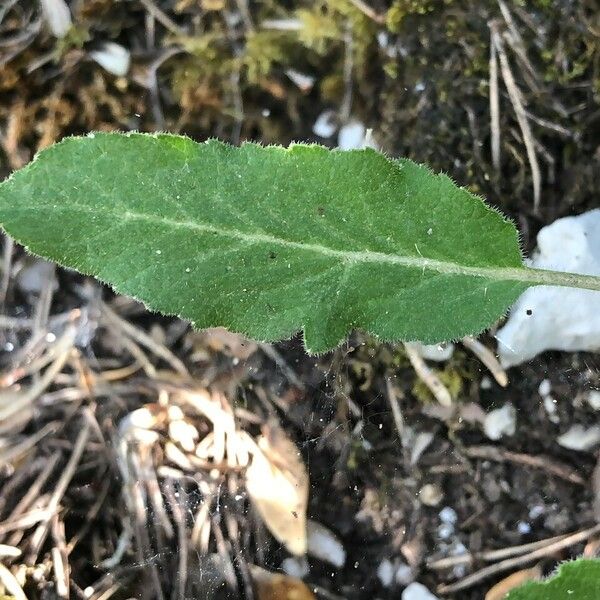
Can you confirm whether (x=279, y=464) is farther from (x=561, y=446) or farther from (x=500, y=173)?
(x=500, y=173)

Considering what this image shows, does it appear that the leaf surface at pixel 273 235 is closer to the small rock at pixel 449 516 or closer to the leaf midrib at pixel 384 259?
the leaf midrib at pixel 384 259

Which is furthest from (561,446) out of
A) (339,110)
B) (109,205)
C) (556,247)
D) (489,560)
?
(109,205)

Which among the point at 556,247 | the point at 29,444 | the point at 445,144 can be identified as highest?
the point at 445,144

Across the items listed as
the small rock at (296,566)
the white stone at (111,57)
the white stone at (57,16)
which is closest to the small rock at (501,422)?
the small rock at (296,566)

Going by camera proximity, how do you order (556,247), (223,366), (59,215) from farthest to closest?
(223,366), (556,247), (59,215)

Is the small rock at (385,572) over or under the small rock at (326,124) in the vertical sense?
under

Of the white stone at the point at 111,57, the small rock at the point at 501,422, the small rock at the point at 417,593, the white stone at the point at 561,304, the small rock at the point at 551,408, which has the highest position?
the white stone at the point at 111,57
